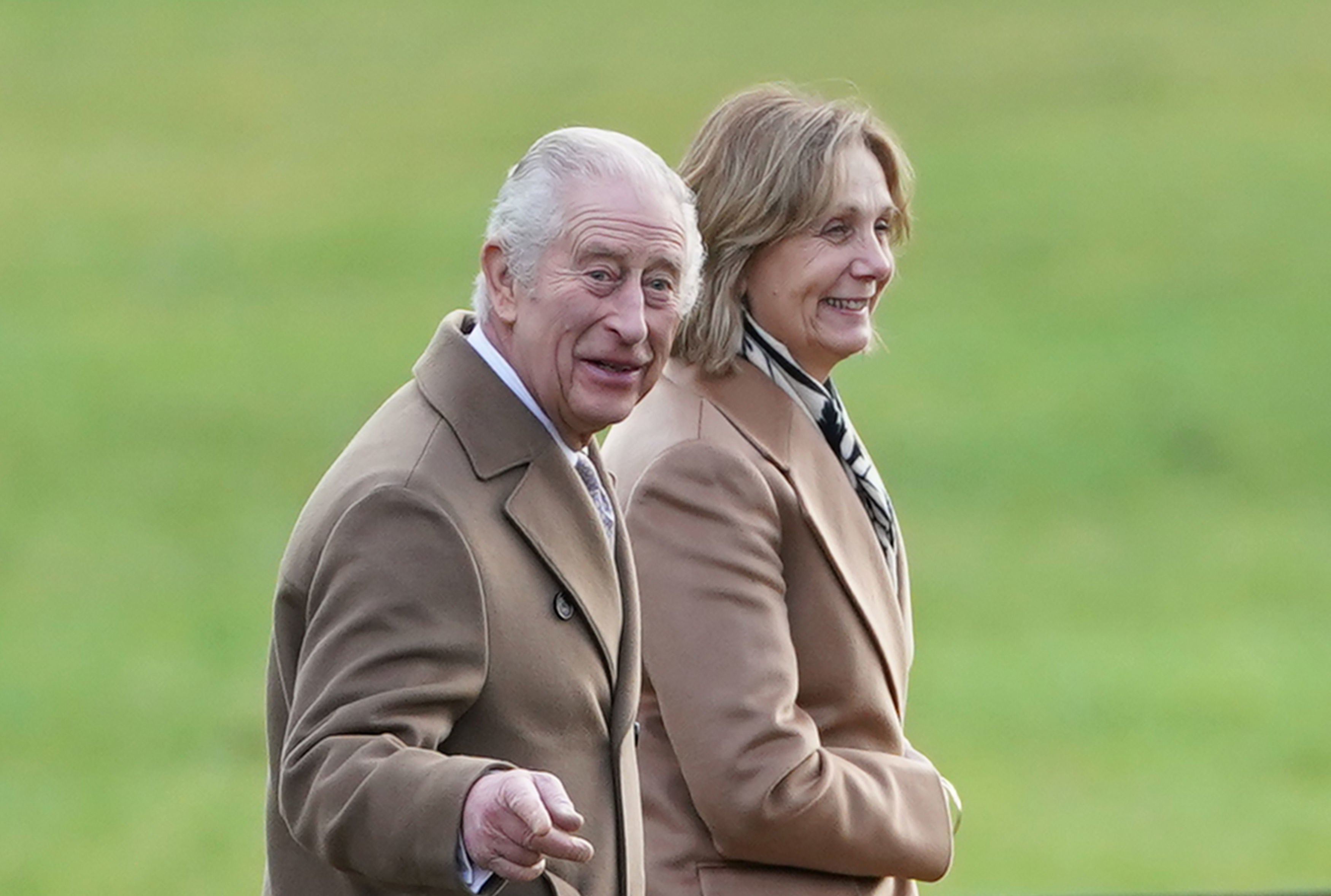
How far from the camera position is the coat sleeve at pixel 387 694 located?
8.46ft

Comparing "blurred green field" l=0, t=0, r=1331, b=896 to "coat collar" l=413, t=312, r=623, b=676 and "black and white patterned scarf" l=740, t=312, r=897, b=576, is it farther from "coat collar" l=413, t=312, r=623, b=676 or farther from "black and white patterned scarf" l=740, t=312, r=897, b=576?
"coat collar" l=413, t=312, r=623, b=676

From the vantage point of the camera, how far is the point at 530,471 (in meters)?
2.86

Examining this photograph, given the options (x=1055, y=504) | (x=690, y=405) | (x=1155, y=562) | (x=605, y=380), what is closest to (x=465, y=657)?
(x=605, y=380)

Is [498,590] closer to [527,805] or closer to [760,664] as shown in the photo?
[527,805]

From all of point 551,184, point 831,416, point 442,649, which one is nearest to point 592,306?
point 551,184

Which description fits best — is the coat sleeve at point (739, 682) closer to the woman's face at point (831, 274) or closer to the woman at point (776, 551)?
the woman at point (776, 551)

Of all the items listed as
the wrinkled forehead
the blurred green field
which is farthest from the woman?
the blurred green field

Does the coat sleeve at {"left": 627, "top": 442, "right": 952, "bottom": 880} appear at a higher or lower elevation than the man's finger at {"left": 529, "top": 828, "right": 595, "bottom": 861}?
higher

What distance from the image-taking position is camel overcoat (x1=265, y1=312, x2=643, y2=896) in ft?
8.56

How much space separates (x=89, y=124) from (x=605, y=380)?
27854 millimetres

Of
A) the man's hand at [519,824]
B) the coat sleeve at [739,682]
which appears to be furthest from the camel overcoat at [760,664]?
A: the man's hand at [519,824]

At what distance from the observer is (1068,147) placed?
28.4 metres

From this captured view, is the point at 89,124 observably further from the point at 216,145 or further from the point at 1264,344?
the point at 1264,344

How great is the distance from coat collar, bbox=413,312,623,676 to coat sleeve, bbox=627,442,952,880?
444mm
